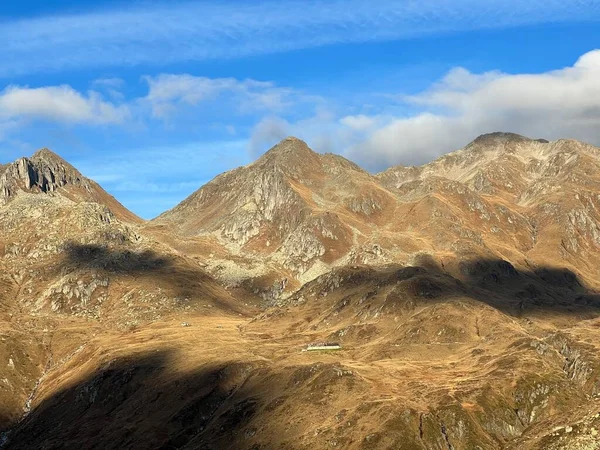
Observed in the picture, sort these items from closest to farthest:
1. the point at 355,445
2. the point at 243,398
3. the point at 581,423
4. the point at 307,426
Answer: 1. the point at 581,423
2. the point at 355,445
3. the point at 307,426
4. the point at 243,398

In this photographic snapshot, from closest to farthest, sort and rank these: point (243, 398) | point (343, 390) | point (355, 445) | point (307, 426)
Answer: point (355, 445) → point (307, 426) → point (343, 390) → point (243, 398)

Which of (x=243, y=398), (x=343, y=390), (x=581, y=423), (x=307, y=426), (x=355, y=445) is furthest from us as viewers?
(x=243, y=398)

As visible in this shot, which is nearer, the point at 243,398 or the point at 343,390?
the point at 343,390

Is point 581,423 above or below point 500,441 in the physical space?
above

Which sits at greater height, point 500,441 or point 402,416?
point 402,416

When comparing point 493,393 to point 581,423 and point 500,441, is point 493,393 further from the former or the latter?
point 581,423

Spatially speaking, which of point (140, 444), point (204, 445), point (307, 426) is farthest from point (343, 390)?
point (140, 444)

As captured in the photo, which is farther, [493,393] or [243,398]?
[243,398]

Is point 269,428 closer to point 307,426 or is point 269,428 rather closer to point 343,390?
point 307,426

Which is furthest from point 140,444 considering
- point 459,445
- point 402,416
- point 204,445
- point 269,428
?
point 459,445
